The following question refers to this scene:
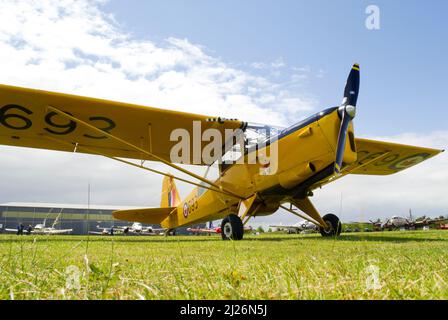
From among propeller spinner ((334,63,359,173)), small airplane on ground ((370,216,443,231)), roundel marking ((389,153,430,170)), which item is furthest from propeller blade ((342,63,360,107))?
small airplane on ground ((370,216,443,231))

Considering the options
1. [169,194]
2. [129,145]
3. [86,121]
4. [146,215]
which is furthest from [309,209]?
[169,194]

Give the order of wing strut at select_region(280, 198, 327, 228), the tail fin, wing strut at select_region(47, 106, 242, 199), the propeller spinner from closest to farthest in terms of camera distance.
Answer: the propeller spinner, wing strut at select_region(47, 106, 242, 199), wing strut at select_region(280, 198, 327, 228), the tail fin

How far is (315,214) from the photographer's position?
10055mm

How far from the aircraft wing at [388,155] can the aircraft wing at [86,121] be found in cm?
468

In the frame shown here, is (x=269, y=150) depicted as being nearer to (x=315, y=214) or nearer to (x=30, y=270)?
(x=315, y=214)

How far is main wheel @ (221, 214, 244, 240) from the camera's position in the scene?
8.41 m

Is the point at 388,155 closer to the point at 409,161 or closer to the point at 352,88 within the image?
the point at 409,161

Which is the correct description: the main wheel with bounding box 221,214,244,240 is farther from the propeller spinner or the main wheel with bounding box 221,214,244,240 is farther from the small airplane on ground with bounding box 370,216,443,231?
the small airplane on ground with bounding box 370,216,443,231

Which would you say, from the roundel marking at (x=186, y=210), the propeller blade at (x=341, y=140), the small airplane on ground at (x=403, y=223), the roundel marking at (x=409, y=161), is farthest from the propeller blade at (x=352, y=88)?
the small airplane on ground at (x=403, y=223)

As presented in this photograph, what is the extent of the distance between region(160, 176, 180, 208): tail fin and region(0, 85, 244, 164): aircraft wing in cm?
672

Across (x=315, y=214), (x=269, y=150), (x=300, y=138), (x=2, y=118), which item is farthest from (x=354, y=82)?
(x=2, y=118)

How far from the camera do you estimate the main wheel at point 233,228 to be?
8406mm
